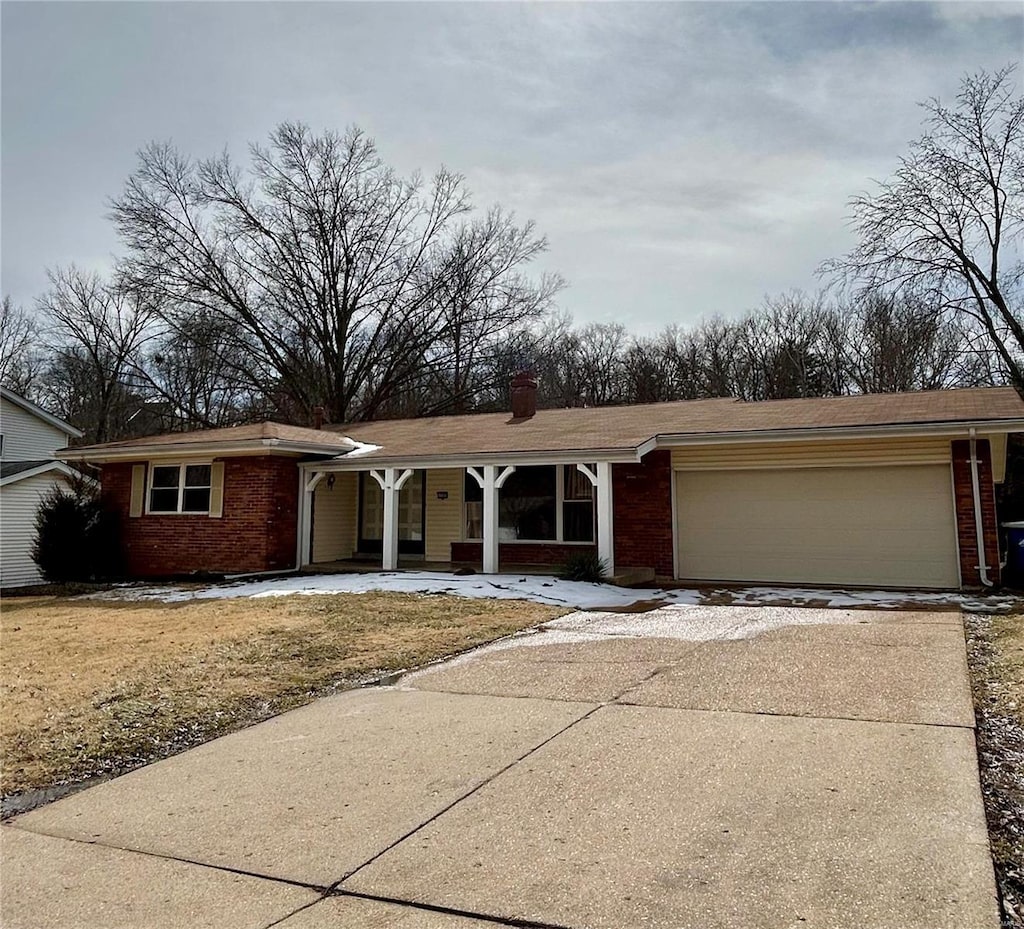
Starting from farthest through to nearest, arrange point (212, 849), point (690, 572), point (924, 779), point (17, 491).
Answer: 1. point (17, 491)
2. point (690, 572)
3. point (924, 779)
4. point (212, 849)

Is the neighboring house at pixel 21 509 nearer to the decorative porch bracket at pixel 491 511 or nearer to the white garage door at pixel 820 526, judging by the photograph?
the decorative porch bracket at pixel 491 511

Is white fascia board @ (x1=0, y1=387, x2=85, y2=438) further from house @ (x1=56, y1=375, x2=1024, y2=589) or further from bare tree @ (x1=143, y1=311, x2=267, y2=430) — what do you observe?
house @ (x1=56, y1=375, x2=1024, y2=589)

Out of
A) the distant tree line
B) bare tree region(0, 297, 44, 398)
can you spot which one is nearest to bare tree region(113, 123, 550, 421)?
the distant tree line

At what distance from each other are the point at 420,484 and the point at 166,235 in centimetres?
1769

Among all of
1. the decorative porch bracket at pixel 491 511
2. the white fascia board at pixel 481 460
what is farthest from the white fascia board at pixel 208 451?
the decorative porch bracket at pixel 491 511

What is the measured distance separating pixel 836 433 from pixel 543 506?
5542 mm

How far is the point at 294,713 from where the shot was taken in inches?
216

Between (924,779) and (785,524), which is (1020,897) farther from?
(785,524)

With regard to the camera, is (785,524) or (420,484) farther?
(420,484)

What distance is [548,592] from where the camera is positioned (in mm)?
11219

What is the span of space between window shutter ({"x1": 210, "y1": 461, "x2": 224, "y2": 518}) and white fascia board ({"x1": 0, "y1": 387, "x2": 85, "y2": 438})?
1345 cm

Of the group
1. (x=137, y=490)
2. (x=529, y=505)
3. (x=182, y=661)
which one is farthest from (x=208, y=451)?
(x=182, y=661)

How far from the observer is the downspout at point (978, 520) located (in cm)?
1104

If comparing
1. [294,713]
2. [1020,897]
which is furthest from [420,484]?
[1020,897]
